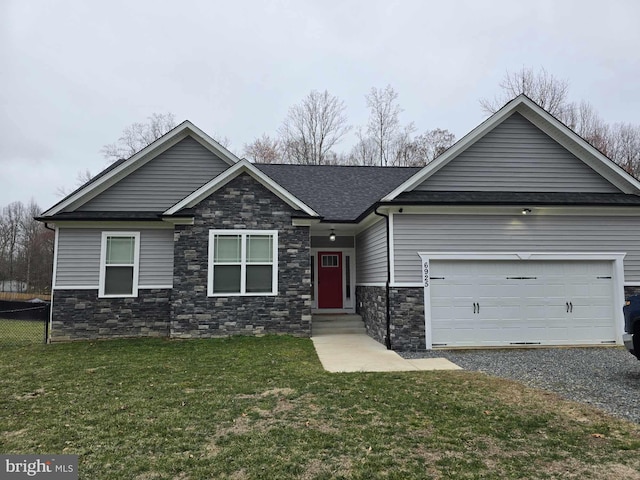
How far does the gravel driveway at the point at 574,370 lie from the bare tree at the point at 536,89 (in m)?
18.3

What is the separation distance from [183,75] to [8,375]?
18.6m

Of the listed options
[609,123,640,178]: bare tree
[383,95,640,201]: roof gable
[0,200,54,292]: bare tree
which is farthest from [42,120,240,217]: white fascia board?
[0,200,54,292]: bare tree

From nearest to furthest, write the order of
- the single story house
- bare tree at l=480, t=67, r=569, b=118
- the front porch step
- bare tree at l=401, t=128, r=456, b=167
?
1. the single story house
2. the front porch step
3. bare tree at l=480, t=67, r=569, b=118
4. bare tree at l=401, t=128, r=456, b=167

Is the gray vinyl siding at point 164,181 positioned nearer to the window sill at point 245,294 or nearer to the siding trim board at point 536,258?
the window sill at point 245,294

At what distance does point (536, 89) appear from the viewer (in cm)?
2281

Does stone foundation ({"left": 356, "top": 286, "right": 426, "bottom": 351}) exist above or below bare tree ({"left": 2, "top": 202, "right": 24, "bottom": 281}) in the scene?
below

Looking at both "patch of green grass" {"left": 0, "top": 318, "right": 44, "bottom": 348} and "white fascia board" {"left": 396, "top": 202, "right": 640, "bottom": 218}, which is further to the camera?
"patch of green grass" {"left": 0, "top": 318, "right": 44, "bottom": 348}

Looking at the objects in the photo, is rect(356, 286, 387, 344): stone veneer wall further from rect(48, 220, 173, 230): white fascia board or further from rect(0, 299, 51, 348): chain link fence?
rect(0, 299, 51, 348): chain link fence

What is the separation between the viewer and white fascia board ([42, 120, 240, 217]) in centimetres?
1059

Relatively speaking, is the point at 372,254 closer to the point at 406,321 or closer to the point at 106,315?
the point at 406,321

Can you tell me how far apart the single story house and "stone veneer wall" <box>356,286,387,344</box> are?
0.05 meters

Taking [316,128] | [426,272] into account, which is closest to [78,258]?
[426,272]

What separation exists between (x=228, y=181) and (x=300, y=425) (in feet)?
24.0

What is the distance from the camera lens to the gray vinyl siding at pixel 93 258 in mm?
10461
